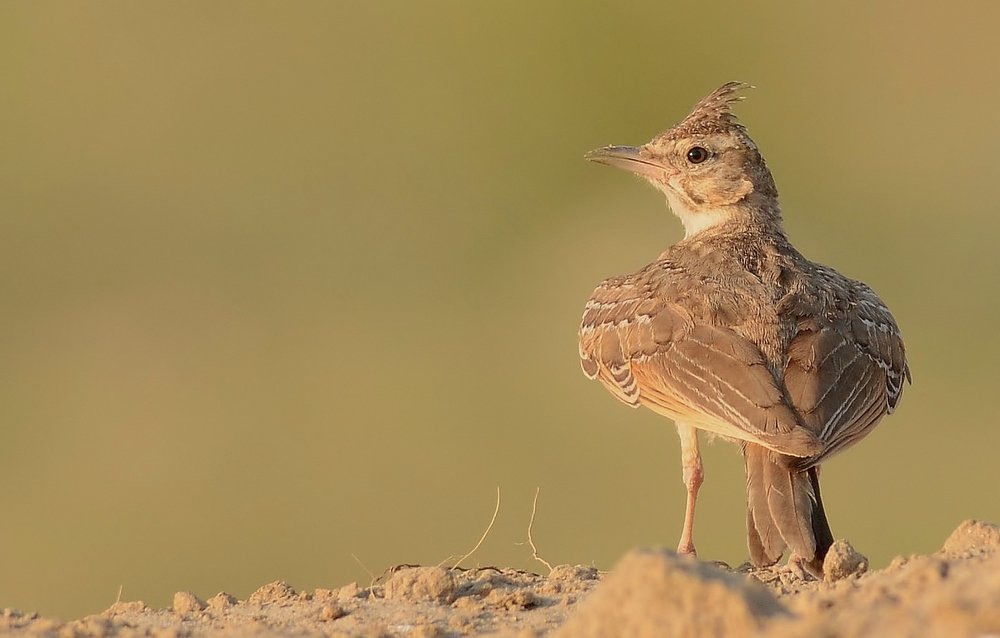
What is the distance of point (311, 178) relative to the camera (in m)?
29.2

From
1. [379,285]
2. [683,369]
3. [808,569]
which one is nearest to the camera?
[808,569]

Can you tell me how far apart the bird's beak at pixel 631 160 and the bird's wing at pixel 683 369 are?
4.82 feet

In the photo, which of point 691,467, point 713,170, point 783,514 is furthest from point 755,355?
point 713,170

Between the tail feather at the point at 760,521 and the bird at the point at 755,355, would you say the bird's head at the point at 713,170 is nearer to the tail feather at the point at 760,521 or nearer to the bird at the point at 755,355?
the bird at the point at 755,355

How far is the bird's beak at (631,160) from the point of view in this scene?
10188mm

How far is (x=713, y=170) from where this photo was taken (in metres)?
9.91

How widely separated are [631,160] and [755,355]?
10.2 feet

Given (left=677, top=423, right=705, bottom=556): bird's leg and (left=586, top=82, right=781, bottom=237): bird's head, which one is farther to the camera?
(left=586, top=82, right=781, bottom=237): bird's head

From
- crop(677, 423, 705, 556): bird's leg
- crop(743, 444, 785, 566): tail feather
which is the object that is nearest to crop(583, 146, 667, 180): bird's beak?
crop(677, 423, 705, 556): bird's leg

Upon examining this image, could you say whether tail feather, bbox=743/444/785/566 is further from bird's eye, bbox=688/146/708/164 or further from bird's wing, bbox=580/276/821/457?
bird's eye, bbox=688/146/708/164

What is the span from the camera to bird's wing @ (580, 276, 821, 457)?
7035 mm

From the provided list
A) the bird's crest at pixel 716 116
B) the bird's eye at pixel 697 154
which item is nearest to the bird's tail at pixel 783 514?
the bird's eye at pixel 697 154

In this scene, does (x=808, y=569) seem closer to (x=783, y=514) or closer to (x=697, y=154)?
(x=783, y=514)

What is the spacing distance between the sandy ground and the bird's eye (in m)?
3.50
